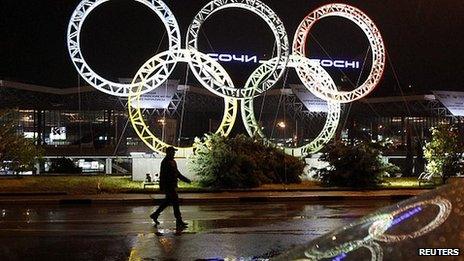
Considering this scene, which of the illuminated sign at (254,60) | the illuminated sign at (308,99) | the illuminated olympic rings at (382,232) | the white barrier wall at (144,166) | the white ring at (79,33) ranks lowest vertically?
the white barrier wall at (144,166)

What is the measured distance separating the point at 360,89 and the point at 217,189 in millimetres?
10349

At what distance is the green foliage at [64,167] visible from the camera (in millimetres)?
35562

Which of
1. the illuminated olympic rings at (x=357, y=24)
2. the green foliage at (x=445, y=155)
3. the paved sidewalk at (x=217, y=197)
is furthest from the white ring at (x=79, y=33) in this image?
the green foliage at (x=445, y=155)

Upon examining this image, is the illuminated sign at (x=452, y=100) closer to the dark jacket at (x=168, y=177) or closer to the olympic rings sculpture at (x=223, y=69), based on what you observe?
the olympic rings sculpture at (x=223, y=69)

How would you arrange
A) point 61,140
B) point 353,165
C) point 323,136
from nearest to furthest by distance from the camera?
point 353,165 < point 323,136 < point 61,140

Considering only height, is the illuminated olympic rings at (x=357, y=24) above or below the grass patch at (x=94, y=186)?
above

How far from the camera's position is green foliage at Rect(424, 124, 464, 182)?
28000 mm

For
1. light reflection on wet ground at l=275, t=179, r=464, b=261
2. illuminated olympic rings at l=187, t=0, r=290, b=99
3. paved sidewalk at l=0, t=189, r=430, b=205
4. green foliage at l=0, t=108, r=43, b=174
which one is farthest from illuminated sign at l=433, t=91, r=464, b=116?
light reflection on wet ground at l=275, t=179, r=464, b=261

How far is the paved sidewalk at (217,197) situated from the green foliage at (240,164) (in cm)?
163

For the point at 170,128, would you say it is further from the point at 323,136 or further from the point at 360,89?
the point at 360,89

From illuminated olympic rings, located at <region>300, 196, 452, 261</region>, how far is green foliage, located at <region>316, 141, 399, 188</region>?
2364 cm

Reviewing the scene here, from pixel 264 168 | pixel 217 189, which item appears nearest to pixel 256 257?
pixel 217 189

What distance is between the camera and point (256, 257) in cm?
951

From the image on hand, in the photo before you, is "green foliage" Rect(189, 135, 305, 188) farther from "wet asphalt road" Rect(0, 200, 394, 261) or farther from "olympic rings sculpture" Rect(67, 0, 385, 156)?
"wet asphalt road" Rect(0, 200, 394, 261)
